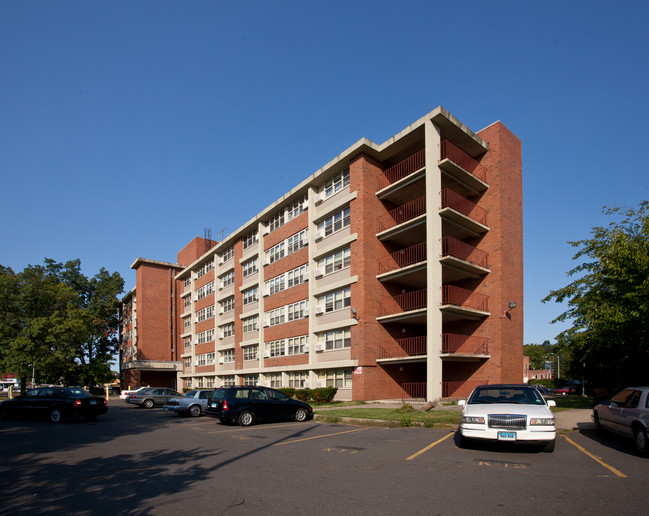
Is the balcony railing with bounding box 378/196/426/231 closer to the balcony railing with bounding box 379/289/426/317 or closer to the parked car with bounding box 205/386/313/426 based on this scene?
the balcony railing with bounding box 379/289/426/317

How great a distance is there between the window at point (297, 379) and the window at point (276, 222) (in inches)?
458

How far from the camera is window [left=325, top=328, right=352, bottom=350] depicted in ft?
95.9

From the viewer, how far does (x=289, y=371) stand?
116 ft

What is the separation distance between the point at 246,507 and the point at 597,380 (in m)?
44.0

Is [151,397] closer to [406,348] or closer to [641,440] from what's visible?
[406,348]

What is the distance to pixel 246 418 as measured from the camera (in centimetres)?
1781

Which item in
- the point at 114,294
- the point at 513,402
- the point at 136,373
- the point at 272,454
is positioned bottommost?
the point at 136,373

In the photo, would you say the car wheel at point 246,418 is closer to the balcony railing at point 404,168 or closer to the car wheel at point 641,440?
the car wheel at point 641,440

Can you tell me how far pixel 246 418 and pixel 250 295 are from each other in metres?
25.6

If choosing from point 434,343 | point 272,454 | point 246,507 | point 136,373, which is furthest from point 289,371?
point 136,373

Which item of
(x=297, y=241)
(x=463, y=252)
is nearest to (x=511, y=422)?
(x=463, y=252)

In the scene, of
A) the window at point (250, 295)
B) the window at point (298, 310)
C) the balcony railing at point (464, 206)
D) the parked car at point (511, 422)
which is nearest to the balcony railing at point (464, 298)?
the balcony railing at point (464, 206)

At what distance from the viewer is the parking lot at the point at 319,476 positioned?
6.50m

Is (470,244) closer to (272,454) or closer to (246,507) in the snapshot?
(272,454)
